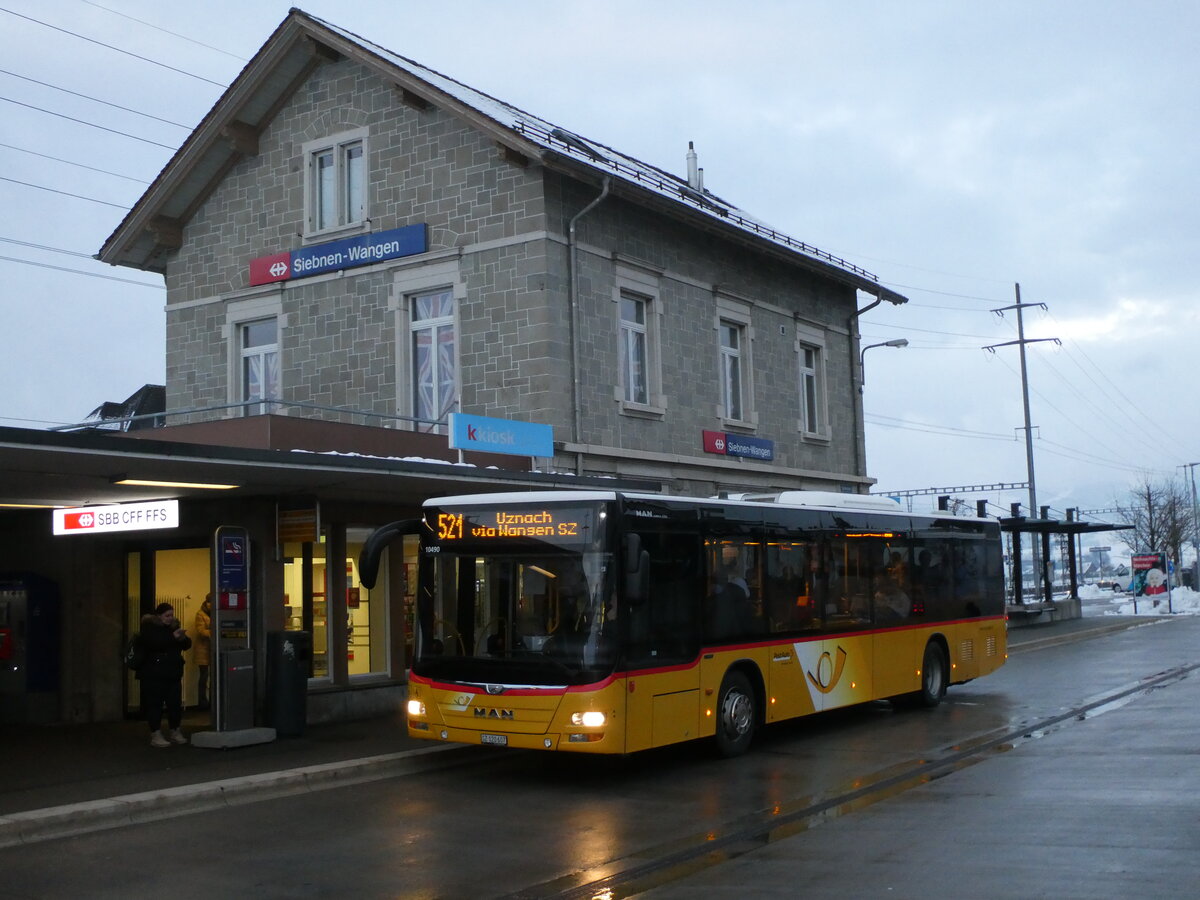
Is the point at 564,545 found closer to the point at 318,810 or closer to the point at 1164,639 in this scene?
the point at 318,810

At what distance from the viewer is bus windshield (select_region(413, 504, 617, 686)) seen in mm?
11828

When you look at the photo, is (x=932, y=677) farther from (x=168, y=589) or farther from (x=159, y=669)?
(x=168, y=589)

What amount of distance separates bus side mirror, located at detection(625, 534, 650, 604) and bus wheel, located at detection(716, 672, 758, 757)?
219 cm

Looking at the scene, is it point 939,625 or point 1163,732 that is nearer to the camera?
point 1163,732

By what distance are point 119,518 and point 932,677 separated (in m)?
11.0

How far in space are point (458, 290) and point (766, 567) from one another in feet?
31.7

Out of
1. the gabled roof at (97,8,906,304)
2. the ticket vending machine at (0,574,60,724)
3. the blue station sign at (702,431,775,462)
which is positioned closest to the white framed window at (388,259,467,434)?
the gabled roof at (97,8,906,304)

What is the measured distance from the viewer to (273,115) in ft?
81.6

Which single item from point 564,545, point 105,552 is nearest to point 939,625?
point 564,545

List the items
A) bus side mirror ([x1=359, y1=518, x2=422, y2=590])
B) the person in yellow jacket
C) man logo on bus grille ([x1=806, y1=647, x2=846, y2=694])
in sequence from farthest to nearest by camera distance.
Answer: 1. the person in yellow jacket
2. man logo on bus grille ([x1=806, y1=647, x2=846, y2=694])
3. bus side mirror ([x1=359, y1=518, x2=422, y2=590])

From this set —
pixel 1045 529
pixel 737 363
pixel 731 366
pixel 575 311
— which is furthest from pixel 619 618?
pixel 1045 529

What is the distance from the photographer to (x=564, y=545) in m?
12.1

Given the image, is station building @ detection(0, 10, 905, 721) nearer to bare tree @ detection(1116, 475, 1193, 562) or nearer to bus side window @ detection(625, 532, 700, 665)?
bus side window @ detection(625, 532, 700, 665)

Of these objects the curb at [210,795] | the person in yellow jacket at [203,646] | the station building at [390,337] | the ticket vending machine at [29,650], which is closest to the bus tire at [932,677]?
the station building at [390,337]
